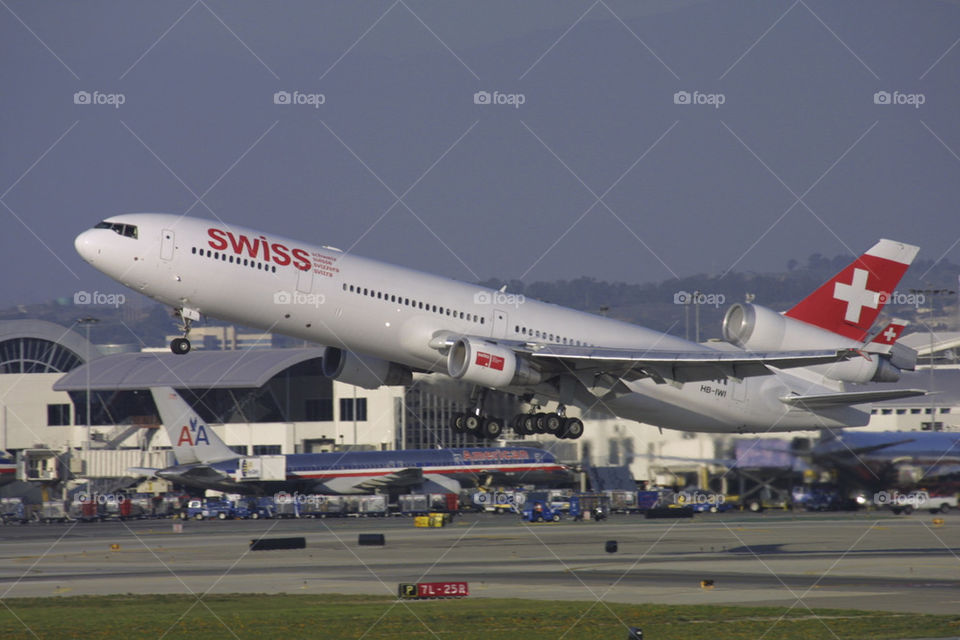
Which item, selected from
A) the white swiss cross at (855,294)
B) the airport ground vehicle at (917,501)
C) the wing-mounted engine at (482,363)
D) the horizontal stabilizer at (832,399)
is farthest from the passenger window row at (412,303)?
the airport ground vehicle at (917,501)

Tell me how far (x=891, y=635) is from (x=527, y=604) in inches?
385

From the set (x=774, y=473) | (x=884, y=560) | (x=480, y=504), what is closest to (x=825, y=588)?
(x=884, y=560)

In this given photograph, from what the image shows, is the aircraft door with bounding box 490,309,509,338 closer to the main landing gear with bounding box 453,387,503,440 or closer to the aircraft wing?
the aircraft wing

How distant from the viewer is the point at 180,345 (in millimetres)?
41719

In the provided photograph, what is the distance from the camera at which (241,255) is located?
40.1 m

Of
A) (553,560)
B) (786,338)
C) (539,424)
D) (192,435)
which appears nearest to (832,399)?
(786,338)

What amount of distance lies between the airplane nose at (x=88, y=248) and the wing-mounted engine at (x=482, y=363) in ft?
40.9

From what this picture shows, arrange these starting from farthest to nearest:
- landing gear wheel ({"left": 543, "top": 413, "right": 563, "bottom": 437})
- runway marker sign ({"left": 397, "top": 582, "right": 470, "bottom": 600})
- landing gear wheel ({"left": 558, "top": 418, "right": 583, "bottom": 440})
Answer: landing gear wheel ({"left": 558, "top": 418, "right": 583, "bottom": 440})
landing gear wheel ({"left": 543, "top": 413, "right": 563, "bottom": 437})
runway marker sign ({"left": 397, "top": 582, "right": 470, "bottom": 600})

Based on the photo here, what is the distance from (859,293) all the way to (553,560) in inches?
782

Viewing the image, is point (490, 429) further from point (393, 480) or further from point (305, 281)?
point (393, 480)

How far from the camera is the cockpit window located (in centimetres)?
3962

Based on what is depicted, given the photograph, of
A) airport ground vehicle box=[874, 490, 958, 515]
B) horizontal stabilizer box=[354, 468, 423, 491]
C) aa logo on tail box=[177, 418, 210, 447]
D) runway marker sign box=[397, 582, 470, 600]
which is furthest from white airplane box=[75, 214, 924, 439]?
aa logo on tail box=[177, 418, 210, 447]

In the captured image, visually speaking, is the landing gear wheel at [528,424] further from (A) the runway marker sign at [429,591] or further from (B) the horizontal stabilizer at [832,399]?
(A) the runway marker sign at [429,591]

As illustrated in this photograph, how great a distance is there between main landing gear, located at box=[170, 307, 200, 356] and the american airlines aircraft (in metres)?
37.3
